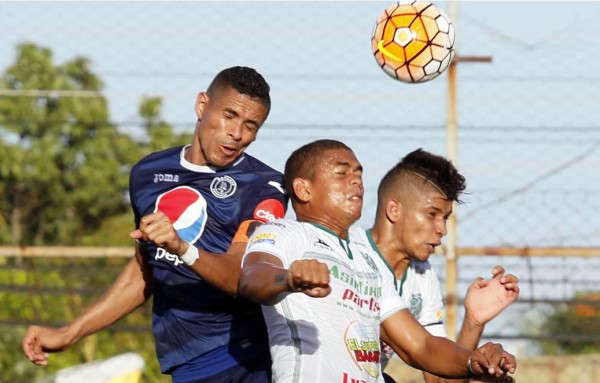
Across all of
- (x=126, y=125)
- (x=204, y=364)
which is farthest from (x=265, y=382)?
(x=126, y=125)

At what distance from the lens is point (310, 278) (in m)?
3.46

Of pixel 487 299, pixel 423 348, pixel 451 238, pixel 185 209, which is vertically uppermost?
pixel 185 209

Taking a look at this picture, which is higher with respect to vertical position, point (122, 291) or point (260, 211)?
point (260, 211)

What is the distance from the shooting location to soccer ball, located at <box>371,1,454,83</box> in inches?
261

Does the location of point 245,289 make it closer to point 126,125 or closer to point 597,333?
point 126,125

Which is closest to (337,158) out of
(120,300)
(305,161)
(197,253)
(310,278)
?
(305,161)

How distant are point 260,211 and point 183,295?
465 mm

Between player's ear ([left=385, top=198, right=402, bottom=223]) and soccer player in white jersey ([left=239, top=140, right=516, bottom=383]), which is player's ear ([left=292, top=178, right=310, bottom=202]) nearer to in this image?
soccer player in white jersey ([left=239, top=140, right=516, bottom=383])

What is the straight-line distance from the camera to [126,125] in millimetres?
9031

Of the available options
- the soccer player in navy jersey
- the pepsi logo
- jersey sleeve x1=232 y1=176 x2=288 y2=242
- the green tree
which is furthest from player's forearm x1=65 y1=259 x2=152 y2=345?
the green tree

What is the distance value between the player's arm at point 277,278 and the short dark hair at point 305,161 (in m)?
0.50

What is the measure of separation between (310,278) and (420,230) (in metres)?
1.71

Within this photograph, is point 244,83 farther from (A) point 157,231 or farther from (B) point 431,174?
(A) point 157,231

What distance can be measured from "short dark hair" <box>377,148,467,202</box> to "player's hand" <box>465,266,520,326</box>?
45 centimetres
